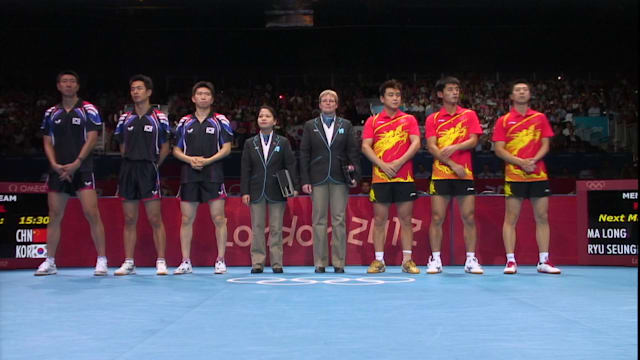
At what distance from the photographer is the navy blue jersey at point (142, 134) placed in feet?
29.3

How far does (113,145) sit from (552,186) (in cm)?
962

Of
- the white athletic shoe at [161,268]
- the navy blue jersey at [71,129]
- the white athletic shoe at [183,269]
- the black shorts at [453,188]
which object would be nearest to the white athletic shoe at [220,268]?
the white athletic shoe at [183,269]

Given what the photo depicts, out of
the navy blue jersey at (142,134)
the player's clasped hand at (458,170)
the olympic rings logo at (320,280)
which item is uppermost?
the navy blue jersey at (142,134)

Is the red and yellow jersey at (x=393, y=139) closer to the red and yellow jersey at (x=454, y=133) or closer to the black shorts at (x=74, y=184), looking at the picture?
the red and yellow jersey at (x=454, y=133)

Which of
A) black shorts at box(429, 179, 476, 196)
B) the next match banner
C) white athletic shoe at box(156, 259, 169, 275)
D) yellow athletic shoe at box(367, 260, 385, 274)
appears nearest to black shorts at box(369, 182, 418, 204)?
black shorts at box(429, 179, 476, 196)

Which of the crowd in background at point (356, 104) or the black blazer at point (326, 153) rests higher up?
the crowd in background at point (356, 104)

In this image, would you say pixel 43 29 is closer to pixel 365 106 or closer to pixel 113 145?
pixel 113 145

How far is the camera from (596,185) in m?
9.91

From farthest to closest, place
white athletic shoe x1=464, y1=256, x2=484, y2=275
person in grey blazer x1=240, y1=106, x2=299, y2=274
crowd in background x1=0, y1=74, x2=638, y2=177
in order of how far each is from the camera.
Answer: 1. crowd in background x1=0, y1=74, x2=638, y2=177
2. person in grey blazer x1=240, y1=106, x2=299, y2=274
3. white athletic shoe x1=464, y1=256, x2=484, y2=275

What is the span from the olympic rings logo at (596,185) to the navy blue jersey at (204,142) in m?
4.60

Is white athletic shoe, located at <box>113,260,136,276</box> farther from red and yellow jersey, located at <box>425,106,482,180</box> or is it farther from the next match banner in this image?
the next match banner

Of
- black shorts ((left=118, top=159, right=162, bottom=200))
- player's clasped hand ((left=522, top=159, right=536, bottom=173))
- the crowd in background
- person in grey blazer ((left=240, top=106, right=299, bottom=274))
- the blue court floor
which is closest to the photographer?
the blue court floor

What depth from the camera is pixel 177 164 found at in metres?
17.2

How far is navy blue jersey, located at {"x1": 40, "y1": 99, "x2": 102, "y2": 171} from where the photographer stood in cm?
886
